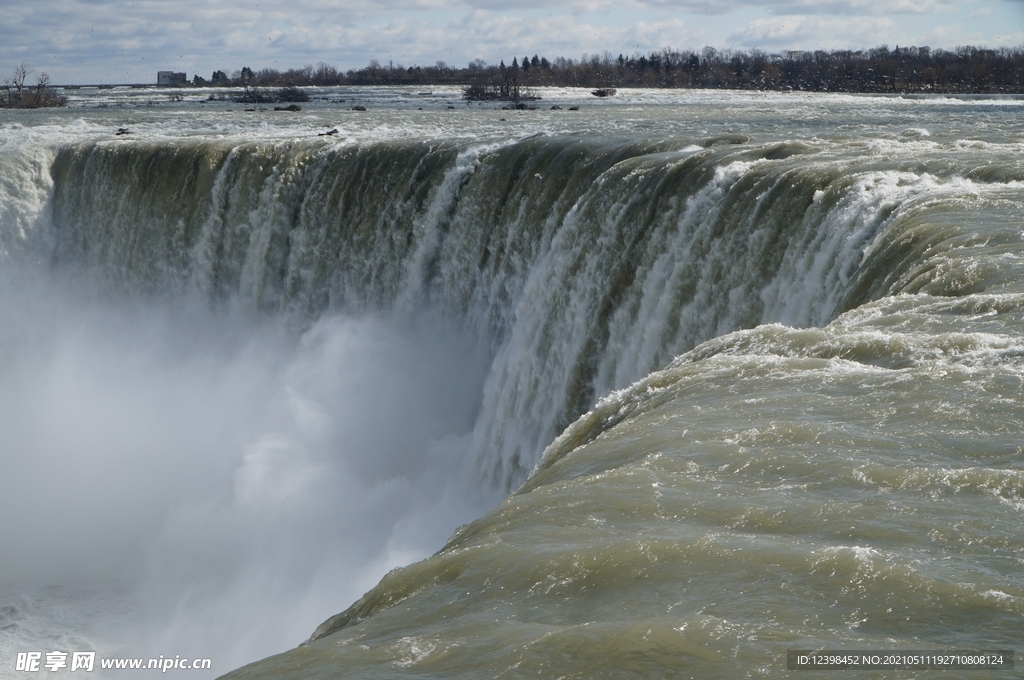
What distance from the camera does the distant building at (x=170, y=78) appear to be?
13306cm

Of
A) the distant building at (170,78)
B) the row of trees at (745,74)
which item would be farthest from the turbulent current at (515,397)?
the distant building at (170,78)

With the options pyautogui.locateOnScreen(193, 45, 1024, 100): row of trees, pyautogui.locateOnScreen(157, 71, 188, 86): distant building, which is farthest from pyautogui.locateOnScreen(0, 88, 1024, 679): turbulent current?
pyautogui.locateOnScreen(157, 71, 188, 86): distant building

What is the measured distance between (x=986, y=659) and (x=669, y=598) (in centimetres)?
110

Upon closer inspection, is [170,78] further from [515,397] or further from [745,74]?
[515,397]

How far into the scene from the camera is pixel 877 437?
513 cm

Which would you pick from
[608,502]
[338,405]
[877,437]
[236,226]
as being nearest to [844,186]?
[877,437]

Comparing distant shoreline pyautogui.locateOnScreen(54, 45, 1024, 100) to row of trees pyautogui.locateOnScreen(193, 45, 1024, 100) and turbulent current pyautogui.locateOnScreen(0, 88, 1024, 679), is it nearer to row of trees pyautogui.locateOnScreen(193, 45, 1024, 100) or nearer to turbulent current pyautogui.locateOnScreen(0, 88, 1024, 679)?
row of trees pyautogui.locateOnScreen(193, 45, 1024, 100)

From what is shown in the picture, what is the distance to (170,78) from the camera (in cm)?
13350

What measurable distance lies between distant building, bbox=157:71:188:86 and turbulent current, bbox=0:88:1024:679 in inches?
4393

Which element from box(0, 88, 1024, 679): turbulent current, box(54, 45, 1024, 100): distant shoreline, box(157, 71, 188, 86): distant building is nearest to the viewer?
box(0, 88, 1024, 679): turbulent current

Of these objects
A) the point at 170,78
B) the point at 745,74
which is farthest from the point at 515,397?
the point at 170,78

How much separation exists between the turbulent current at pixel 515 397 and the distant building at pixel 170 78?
366 ft

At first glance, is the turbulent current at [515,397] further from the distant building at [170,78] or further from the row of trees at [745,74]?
the distant building at [170,78]

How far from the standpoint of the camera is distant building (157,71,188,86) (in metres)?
133
